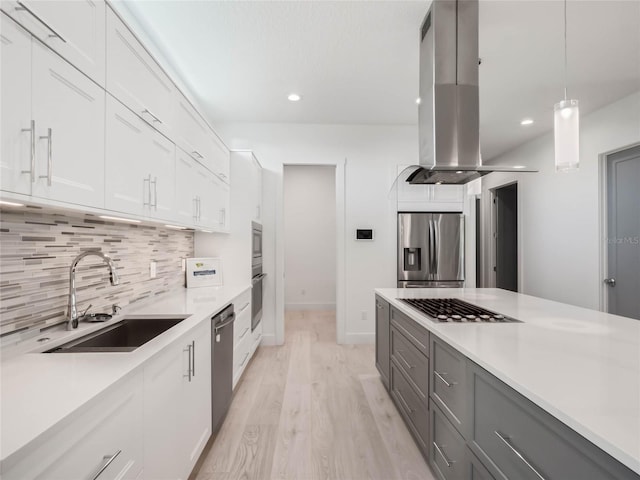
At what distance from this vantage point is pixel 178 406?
4.83 feet

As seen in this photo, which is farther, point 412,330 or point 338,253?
point 338,253

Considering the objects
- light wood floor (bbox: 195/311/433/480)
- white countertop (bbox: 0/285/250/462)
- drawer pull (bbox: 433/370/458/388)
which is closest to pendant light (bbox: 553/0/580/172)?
drawer pull (bbox: 433/370/458/388)

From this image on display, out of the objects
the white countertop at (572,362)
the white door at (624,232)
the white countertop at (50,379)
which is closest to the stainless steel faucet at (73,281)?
the white countertop at (50,379)

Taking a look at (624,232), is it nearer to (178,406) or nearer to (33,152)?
(178,406)

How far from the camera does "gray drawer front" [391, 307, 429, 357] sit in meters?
1.77

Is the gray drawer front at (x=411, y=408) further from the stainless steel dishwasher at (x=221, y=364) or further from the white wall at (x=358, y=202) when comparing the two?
the white wall at (x=358, y=202)

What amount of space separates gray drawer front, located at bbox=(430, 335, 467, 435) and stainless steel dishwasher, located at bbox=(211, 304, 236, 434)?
52.3 inches

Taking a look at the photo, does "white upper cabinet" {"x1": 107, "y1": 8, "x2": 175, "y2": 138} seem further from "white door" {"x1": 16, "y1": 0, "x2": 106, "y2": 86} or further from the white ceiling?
the white ceiling

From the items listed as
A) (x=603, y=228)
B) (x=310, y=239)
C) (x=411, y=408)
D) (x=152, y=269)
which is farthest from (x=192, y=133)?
(x=603, y=228)

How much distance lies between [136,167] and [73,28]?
2.05 ft

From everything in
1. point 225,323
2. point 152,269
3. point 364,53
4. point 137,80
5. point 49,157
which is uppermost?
point 364,53

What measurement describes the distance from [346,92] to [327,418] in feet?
9.87

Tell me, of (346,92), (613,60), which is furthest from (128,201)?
(613,60)

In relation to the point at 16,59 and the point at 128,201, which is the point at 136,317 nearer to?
the point at 128,201
